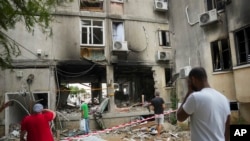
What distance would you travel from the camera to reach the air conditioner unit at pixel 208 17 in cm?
1295

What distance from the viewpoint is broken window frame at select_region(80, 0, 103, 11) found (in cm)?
1969

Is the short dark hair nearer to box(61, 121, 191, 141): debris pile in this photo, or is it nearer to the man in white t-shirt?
the man in white t-shirt

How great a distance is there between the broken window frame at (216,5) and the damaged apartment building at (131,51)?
5 centimetres

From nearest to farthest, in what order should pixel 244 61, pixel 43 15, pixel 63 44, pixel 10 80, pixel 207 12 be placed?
pixel 43 15 → pixel 244 61 → pixel 207 12 → pixel 10 80 → pixel 63 44

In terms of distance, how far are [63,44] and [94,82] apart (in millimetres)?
6154

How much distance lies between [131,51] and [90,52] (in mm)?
3052

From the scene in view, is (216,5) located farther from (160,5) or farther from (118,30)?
(118,30)

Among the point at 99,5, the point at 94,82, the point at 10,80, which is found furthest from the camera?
the point at 94,82

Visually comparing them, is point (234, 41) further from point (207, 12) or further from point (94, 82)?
point (94, 82)

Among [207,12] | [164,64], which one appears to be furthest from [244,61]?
[164,64]

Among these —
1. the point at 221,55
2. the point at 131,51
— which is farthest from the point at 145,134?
the point at 131,51

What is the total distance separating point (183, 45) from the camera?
1591 cm

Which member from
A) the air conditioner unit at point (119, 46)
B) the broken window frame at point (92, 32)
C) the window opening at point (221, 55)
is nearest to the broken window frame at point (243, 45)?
the window opening at point (221, 55)

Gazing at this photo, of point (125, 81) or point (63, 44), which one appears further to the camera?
point (125, 81)
